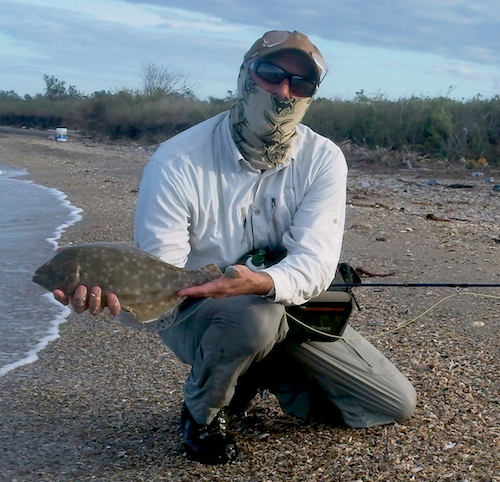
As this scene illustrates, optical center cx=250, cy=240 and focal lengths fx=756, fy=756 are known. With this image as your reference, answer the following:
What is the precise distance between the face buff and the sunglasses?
5cm

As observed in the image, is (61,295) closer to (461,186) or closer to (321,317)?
(321,317)

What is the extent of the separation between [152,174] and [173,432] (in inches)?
55.1

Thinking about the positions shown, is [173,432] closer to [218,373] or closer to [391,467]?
[218,373]

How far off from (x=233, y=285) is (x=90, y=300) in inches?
24.6

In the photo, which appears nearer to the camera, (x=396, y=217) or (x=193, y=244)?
(x=193, y=244)

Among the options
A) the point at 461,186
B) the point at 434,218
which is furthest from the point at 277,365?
the point at 461,186

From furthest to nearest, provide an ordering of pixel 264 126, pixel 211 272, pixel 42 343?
pixel 42 343 < pixel 264 126 < pixel 211 272

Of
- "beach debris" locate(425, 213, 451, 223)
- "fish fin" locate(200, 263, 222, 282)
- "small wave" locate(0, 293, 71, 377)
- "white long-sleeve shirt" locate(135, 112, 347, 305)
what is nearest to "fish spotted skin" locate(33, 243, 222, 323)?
"fish fin" locate(200, 263, 222, 282)

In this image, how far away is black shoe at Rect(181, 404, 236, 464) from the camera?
145 inches

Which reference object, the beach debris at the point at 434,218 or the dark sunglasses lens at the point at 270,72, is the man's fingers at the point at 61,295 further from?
the beach debris at the point at 434,218

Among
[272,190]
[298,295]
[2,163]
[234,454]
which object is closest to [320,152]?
[272,190]

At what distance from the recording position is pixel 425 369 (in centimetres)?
497

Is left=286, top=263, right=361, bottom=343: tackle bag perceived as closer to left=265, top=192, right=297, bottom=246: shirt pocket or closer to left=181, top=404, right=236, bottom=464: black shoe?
left=265, top=192, right=297, bottom=246: shirt pocket

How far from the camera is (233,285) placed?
336 centimetres
